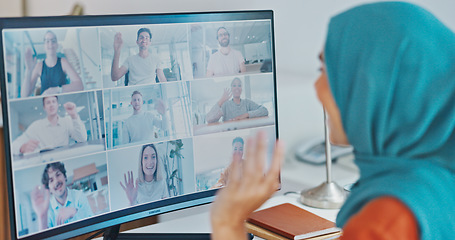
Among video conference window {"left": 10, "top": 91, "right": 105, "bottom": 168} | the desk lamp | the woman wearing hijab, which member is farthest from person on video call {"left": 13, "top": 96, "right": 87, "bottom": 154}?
the desk lamp

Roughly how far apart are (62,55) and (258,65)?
18.1 inches

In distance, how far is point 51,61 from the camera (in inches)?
44.2

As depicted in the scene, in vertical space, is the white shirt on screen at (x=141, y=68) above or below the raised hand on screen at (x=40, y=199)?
above

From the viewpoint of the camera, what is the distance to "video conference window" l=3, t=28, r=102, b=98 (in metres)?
1.09

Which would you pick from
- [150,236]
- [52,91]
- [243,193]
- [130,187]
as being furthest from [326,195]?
[52,91]

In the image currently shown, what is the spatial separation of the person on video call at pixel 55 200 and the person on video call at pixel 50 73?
0.46 ft

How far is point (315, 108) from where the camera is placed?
2.21m

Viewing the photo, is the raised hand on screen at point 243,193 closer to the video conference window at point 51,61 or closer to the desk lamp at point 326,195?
the video conference window at point 51,61

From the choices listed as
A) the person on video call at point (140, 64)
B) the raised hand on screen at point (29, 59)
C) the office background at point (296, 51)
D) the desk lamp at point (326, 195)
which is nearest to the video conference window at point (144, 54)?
the person on video call at point (140, 64)

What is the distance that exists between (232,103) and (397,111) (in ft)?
1.80

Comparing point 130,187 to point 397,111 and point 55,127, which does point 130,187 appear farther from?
point 397,111

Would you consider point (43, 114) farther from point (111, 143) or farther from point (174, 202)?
point (174, 202)

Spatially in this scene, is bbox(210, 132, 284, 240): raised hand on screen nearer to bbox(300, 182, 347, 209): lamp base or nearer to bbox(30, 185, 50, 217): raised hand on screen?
bbox(30, 185, 50, 217): raised hand on screen

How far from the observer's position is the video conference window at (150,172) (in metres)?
1.23
